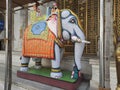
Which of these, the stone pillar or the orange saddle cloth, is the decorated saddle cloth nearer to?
the orange saddle cloth

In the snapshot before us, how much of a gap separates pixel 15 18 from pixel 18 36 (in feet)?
2.42

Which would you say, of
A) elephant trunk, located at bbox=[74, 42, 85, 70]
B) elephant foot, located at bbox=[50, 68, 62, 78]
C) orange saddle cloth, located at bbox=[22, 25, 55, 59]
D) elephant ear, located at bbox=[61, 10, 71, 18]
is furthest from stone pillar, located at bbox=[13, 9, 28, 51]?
elephant trunk, located at bbox=[74, 42, 85, 70]

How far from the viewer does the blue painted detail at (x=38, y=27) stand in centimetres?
443

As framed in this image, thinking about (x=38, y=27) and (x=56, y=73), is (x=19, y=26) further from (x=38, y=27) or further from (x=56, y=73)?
(x=56, y=73)

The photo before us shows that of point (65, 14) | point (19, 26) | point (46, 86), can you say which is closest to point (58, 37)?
point (65, 14)

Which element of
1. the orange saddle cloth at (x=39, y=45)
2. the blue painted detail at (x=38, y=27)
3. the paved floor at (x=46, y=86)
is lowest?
the paved floor at (x=46, y=86)

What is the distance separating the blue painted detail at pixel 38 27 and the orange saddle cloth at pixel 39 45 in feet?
0.27

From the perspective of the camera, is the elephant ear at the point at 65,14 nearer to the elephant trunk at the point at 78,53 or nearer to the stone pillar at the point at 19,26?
the elephant trunk at the point at 78,53

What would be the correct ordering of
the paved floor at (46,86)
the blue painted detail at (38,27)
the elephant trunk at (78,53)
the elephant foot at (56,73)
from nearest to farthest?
the paved floor at (46,86), the elephant trunk at (78,53), the elephant foot at (56,73), the blue painted detail at (38,27)

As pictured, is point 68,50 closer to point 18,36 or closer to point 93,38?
point 93,38

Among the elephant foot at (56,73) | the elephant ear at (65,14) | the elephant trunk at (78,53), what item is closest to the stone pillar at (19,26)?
the elephant ear at (65,14)

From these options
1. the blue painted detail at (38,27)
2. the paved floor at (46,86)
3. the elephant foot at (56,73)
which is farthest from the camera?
the blue painted detail at (38,27)

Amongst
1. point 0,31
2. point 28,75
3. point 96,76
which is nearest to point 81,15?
point 28,75

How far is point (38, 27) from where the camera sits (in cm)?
454
